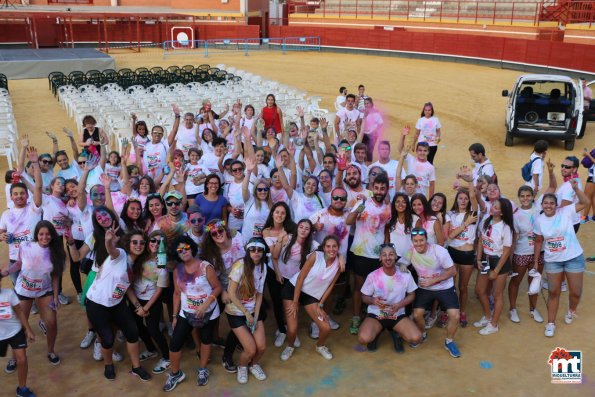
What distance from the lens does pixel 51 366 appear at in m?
6.27

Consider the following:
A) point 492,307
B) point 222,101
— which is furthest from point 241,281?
point 222,101

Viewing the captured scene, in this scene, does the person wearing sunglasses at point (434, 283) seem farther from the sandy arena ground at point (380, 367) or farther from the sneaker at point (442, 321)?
the sneaker at point (442, 321)

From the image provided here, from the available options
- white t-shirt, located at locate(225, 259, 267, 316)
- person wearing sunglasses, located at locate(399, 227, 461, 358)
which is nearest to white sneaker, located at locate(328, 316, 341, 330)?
person wearing sunglasses, located at locate(399, 227, 461, 358)

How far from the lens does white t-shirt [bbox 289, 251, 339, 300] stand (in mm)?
6340

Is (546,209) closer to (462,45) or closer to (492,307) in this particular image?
(492,307)

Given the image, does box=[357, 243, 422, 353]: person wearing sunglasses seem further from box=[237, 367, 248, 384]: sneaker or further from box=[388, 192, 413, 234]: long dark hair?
box=[237, 367, 248, 384]: sneaker

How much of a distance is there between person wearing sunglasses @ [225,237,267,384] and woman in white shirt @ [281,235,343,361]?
42 cm

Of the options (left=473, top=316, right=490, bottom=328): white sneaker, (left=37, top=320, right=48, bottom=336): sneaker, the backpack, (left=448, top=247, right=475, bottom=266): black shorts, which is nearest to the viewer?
(left=37, top=320, right=48, bottom=336): sneaker

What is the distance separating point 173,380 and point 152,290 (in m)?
0.94

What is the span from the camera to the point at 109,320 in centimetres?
591

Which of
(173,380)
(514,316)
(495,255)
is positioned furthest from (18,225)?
(514,316)

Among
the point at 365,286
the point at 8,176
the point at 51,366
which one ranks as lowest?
the point at 51,366

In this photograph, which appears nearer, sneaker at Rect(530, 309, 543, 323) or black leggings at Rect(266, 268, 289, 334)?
black leggings at Rect(266, 268, 289, 334)

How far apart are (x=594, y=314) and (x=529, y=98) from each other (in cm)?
960
